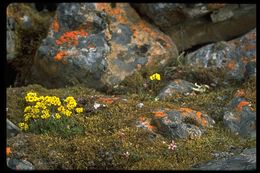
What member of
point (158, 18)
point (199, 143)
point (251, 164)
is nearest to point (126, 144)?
point (199, 143)

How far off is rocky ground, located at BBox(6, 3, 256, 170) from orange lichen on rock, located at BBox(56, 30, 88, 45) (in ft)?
0.09

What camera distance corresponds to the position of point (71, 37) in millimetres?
13680

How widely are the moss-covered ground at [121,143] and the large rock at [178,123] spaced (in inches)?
6.2

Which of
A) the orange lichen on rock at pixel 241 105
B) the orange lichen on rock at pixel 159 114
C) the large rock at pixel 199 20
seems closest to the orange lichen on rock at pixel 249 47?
the large rock at pixel 199 20

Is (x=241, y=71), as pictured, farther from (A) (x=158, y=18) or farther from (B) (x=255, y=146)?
(B) (x=255, y=146)

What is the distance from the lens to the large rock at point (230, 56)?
13.0 meters

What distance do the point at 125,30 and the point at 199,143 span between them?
18.4 feet

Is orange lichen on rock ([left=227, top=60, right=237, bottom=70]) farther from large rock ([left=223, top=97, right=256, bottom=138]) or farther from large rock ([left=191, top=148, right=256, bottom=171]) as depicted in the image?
large rock ([left=191, top=148, right=256, bottom=171])

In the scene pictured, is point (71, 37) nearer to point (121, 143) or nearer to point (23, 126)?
point (23, 126)

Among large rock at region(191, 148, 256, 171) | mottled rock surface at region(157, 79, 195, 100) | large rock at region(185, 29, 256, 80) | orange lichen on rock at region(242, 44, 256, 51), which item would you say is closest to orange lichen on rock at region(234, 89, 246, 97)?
mottled rock surface at region(157, 79, 195, 100)

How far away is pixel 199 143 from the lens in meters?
9.48

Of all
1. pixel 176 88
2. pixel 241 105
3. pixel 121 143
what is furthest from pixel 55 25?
pixel 241 105

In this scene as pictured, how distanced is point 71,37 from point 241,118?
550 cm

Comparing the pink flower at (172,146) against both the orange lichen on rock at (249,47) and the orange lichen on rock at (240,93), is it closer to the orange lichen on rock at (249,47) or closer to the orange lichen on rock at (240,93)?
the orange lichen on rock at (240,93)
